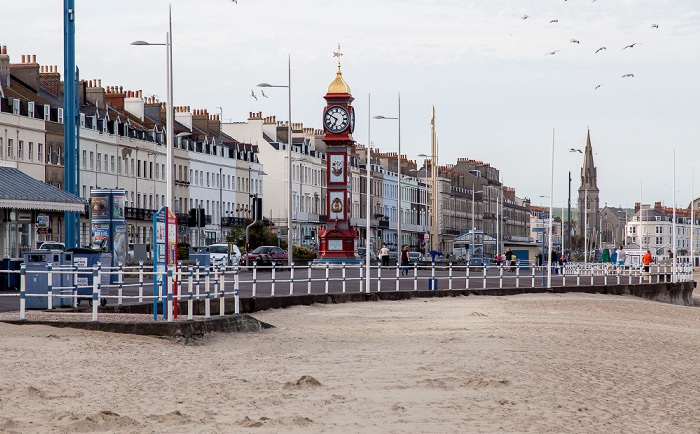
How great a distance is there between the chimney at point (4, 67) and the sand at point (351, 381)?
189 ft

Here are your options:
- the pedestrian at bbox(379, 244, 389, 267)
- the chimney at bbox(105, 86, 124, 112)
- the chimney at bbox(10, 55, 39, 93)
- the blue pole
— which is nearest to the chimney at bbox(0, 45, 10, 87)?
the chimney at bbox(10, 55, 39, 93)

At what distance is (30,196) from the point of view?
3428 cm

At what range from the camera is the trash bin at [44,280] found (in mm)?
22734

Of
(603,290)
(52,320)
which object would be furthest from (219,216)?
(52,320)

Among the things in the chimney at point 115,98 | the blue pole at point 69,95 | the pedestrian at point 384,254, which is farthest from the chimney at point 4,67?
the blue pole at point 69,95

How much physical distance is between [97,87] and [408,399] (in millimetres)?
81011

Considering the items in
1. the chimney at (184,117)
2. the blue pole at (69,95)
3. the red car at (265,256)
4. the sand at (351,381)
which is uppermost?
the chimney at (184,117)

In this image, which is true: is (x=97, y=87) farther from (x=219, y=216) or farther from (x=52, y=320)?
(x=52, y=320)

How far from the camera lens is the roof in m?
33.8

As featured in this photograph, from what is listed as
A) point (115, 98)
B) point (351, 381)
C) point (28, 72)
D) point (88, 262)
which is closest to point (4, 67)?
point (28, 72)

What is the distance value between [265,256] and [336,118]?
33.4 ft

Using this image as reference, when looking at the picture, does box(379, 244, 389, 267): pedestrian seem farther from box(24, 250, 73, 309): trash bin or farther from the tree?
box(24, 250, 73, 309): trash bin

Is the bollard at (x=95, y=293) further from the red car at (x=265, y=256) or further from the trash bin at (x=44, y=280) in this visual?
the red car at (x=265, y=256)

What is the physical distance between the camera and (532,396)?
45.4 feet
